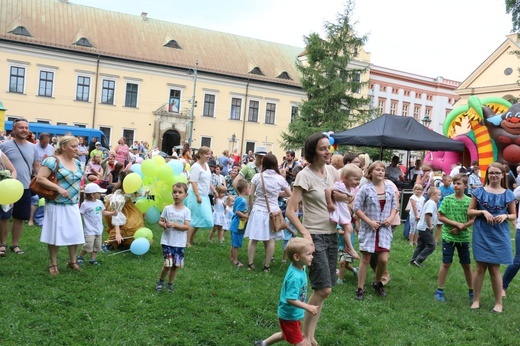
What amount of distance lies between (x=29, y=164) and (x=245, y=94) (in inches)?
1506

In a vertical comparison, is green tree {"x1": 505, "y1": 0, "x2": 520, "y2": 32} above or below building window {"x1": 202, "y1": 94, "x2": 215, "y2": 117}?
above

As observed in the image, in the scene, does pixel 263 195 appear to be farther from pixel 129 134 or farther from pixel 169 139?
pixel 169 139

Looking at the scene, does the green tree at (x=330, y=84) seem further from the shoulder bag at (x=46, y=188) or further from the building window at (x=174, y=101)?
the shoulder bag at (x=46, y=188)

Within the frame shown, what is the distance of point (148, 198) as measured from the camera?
8453 mm

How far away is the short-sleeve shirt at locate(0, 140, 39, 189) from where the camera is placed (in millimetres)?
7047

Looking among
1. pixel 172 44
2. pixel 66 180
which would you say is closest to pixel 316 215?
pixel 66 180

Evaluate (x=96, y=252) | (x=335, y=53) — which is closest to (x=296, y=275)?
(x=96, y=252)

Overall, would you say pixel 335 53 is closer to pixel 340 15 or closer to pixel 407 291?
pixel 340 15

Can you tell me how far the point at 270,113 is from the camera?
4625 cm

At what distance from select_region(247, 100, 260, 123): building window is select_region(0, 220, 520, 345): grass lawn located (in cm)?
3817

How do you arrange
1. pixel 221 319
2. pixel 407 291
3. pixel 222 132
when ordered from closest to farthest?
pixel 221 319
pixel 407 291
pixel 222 132

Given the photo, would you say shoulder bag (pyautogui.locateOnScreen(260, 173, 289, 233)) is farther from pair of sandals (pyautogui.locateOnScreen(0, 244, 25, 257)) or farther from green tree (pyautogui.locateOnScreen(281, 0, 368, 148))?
green tree (pyautogui.locateOnScreen(281, 0, 368, 148))

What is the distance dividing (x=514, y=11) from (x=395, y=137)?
16.0 meters

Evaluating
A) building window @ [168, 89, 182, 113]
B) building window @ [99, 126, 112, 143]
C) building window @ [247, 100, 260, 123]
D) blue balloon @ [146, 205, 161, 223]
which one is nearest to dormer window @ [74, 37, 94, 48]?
building window @ [99, 126, 112, 143]
